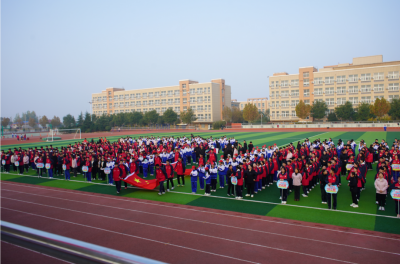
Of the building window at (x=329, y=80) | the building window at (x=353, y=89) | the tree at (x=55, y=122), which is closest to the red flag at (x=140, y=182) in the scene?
the building window at (x=353, y=89)

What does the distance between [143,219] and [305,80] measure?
265 feet

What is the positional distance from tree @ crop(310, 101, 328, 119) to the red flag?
6747cm

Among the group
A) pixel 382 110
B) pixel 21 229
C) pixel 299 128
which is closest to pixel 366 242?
pixel 21 229

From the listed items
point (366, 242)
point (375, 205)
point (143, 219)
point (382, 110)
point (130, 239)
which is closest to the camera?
point (366, 242)

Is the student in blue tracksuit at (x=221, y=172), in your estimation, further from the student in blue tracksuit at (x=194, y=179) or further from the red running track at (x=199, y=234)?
the red running track at (x=199, y=234)

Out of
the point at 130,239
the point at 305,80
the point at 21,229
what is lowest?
the point at 130,239

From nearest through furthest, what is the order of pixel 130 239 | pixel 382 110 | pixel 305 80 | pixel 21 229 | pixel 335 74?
1. pixel 21 229
2. pixel 130 239
3. pixel 382 110
4. pixel 335 74
5. pixel 305 80

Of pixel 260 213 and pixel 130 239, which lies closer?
pixel 130 239

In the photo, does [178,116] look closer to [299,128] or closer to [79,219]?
[299,128]

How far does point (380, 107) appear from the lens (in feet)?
214

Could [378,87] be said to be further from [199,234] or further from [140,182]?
[199,234]

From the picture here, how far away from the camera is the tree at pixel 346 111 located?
69875 millimetres

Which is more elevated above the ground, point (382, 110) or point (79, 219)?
point (382, 110)

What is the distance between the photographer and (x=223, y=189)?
15836 millimetres
